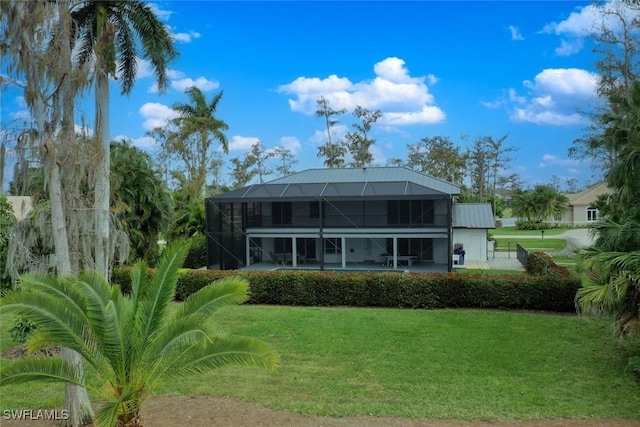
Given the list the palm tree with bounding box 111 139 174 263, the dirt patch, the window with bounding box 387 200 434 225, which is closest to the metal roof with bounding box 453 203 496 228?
the window with bounding box 387 200 434 225

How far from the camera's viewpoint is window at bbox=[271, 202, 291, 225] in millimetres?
25047

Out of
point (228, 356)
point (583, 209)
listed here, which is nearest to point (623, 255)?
point (228, 356)

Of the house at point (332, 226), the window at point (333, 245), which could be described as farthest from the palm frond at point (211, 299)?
the window at point (333, 245)

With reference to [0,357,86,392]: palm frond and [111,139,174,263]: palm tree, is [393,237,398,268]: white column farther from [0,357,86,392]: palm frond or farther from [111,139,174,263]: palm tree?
[0,357,86,392]: palm frond

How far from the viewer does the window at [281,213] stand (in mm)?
25047

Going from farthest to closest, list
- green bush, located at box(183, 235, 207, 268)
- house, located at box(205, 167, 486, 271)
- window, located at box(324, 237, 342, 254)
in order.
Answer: green bush, located at box(183, 235, 207, 268), window, located at box(324, 237, 342, 254), house, located at box(205, 167, 486, 271)

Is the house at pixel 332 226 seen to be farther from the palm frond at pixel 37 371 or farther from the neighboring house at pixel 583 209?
the neighboring house at pixel 583 209

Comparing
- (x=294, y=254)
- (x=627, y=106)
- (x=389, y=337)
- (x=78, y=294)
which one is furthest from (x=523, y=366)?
(x=294, y=254)

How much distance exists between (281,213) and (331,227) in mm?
3237

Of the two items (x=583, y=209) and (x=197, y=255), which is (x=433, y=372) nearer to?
(x=197, y=255)

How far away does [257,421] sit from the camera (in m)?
6.09

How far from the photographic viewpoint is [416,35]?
19.0 metres

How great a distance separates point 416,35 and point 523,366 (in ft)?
49.7

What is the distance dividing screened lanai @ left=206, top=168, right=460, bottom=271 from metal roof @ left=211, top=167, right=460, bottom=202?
2.1 inches
